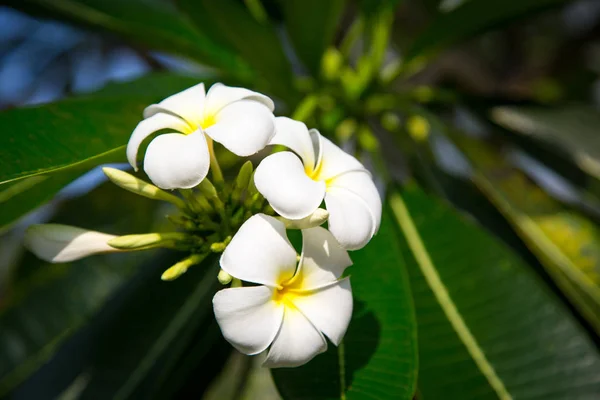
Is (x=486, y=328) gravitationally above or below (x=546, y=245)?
above

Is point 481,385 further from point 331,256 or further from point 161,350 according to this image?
point 161,350

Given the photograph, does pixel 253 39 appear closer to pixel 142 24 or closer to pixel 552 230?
pixel 142 24

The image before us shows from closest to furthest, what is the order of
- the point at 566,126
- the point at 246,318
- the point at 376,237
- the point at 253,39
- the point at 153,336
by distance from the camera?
the point at 246,318 → the point at 376,237 → the point at 153,336 → the point at 253,39 → the point at 566,126

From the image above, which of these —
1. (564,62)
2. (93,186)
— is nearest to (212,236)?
(93,186)

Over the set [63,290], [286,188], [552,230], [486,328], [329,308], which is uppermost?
[286,188]

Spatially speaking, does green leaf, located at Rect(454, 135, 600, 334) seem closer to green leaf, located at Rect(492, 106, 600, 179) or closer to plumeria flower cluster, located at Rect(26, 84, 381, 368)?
green leaf, located at Rect(492, 106, 600, 179)

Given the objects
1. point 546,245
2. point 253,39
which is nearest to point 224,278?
point 253,39

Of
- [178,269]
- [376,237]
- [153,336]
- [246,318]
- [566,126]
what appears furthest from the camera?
[566,126]

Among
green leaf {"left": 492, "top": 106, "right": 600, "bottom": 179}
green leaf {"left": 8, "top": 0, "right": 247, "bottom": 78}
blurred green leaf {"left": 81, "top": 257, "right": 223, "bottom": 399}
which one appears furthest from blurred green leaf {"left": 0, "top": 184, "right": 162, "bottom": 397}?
green leaf {"left": 492, "top": 106, "right": 600, "bottom": 179}
